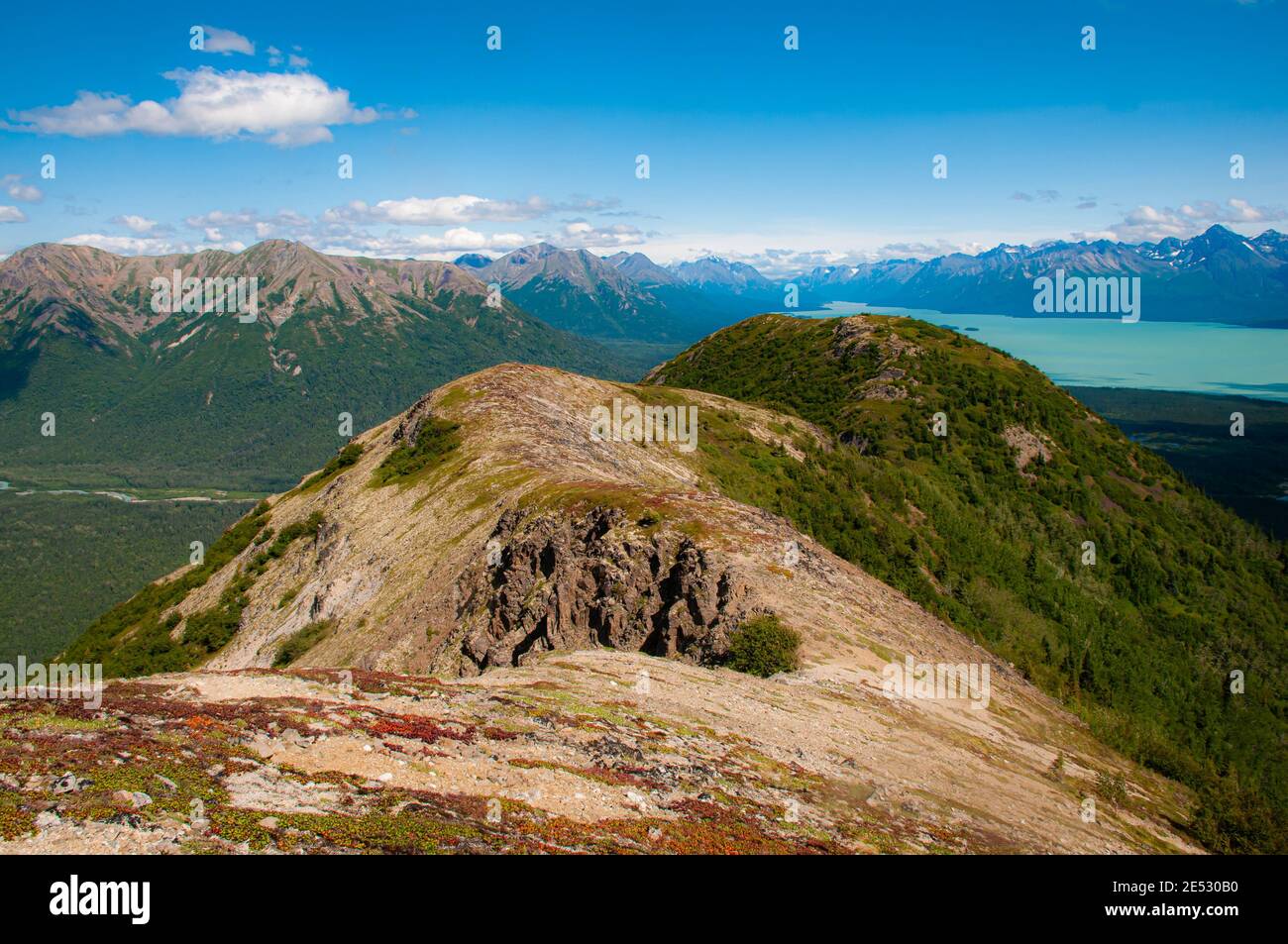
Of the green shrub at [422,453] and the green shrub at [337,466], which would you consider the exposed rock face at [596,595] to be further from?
the green shrub at [337,466]

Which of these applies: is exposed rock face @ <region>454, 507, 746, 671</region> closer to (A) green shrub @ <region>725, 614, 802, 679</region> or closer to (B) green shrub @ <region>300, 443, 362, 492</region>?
(A) green shrub @ <region>725, 614, 802, 679</region>

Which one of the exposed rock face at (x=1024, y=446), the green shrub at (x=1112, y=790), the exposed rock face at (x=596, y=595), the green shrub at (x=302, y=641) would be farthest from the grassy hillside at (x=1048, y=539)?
the green shrub at (x=302, y=641)

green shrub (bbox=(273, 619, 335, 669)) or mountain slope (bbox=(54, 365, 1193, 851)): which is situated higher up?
mountain slope (bbox=(54, 365, 1193, 851))

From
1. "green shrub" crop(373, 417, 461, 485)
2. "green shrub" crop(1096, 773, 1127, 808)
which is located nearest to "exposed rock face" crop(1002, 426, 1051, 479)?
→ "green shrub" crop(373, 417, 461, 485)

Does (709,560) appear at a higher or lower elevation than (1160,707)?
higher
